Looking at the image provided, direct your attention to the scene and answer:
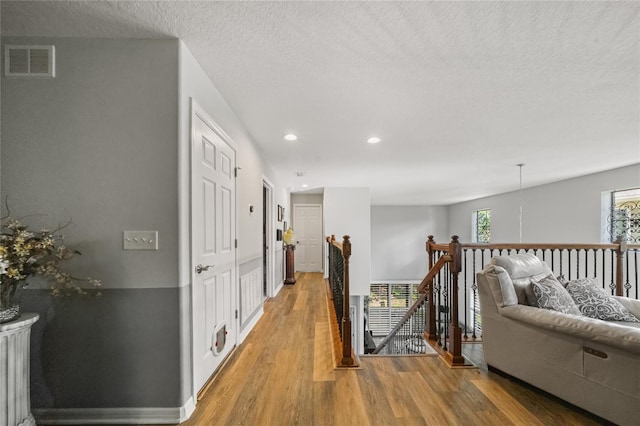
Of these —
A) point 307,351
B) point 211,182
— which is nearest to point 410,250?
point 307,351

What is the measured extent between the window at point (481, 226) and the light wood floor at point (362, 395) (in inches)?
317

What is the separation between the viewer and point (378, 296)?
40.5ft

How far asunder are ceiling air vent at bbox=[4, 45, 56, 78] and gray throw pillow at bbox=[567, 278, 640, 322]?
14.9ft

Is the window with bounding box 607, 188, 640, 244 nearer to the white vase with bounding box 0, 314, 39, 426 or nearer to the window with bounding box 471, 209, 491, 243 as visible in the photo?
the window with bounding box 471, 209, 491, 243

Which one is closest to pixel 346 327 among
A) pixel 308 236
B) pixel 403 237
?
pixel 308 236

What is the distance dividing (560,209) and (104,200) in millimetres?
8067

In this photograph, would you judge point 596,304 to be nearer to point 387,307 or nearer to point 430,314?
point 430,314

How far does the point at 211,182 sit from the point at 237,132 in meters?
0.90

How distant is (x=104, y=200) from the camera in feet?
6.24

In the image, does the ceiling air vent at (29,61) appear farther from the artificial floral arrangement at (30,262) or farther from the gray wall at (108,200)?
the artificial floral arrangement at (30,262)

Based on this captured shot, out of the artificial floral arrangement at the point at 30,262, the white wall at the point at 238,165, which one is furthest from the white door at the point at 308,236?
the artificial floral arrangement at the point at 30,262

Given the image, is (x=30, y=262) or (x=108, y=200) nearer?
(x=30, y=262)

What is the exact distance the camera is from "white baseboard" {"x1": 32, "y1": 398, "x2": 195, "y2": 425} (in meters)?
1.85

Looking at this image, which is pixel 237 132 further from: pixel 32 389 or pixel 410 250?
pixel 410 250
